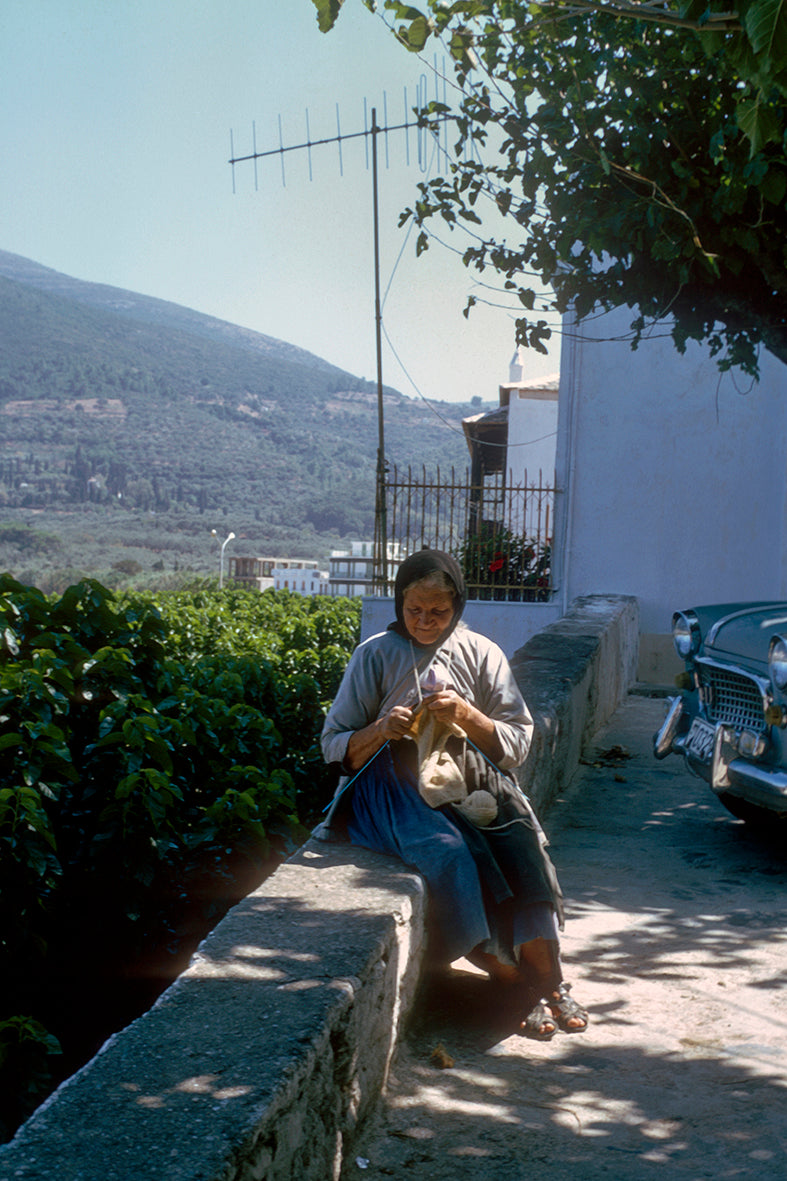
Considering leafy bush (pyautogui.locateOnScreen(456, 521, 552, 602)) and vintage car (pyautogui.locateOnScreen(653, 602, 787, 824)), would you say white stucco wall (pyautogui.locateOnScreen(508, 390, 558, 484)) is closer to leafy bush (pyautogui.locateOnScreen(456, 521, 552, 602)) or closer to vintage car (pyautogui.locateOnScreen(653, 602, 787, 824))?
leafy bush (pyautogui.locateOnScreen(456, 521, 552, 602))

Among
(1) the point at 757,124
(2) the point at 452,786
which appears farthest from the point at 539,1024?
(1) the point at 757,124

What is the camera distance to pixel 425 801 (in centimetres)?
324

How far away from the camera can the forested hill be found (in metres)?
137

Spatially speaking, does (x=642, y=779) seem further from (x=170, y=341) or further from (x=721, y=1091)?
(x=170, y=341)

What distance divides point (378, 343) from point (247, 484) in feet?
425

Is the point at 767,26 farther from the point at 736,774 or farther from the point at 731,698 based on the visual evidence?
the point at 731,698

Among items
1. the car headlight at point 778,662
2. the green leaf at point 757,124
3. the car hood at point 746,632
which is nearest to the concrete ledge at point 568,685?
the car hood at point 746,632

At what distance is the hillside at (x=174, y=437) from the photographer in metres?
131

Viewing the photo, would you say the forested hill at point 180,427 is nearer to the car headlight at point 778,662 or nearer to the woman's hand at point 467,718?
the car headlight at point 778,662

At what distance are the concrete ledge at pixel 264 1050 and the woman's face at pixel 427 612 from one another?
0.69 metres

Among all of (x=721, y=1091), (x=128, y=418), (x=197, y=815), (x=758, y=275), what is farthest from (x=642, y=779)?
(x=128, y=418)

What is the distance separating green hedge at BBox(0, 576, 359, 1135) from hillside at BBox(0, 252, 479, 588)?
300 feet

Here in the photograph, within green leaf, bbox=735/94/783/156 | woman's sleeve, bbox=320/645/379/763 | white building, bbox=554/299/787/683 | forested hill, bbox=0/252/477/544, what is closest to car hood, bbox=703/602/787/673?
woman's sleeve, bbox=320/645/379/763

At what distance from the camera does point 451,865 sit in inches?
123
